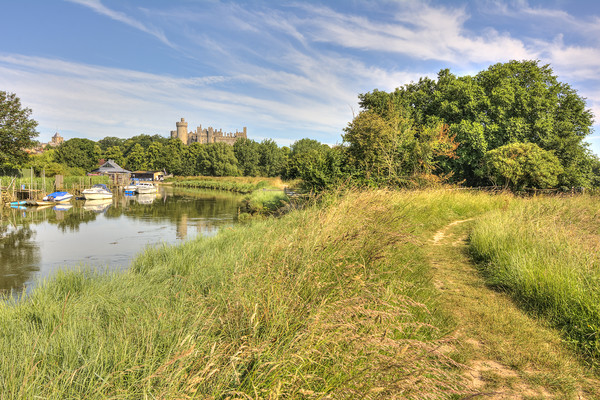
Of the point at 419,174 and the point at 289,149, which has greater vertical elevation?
the point at 289,149

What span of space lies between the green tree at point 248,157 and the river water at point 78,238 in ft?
154

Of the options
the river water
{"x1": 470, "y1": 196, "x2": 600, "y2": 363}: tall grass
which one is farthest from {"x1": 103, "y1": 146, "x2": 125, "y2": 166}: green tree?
{"x1": 470, "y1": 196, "x2": 600, "y2": 363}: tall grass

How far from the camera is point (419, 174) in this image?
15.5 m

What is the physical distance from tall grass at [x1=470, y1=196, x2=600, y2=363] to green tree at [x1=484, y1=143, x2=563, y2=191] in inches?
443

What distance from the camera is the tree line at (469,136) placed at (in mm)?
14945

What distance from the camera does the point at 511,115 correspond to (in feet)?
80.4

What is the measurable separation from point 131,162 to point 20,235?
87.1 m

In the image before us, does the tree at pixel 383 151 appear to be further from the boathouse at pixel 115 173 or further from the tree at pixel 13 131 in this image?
the boathouse at pixel 115 173

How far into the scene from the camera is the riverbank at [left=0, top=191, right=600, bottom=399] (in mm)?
1905

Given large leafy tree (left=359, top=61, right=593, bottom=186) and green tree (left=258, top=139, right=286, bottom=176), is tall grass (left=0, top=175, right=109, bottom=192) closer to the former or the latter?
green tree (left=258, top=139, right=286, bottom=176)

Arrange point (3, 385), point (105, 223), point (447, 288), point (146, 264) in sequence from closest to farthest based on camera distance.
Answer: point (3, 385) → point (447, 288) → point (146, 264) → point (105, 223)

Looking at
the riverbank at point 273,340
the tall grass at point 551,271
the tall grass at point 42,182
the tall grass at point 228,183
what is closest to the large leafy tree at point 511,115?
the tall grass at point 551,271

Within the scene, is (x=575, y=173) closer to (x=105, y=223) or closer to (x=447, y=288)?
(x=447, y=288)

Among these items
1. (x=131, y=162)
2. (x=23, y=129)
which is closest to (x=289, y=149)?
(x=131, y=162)
